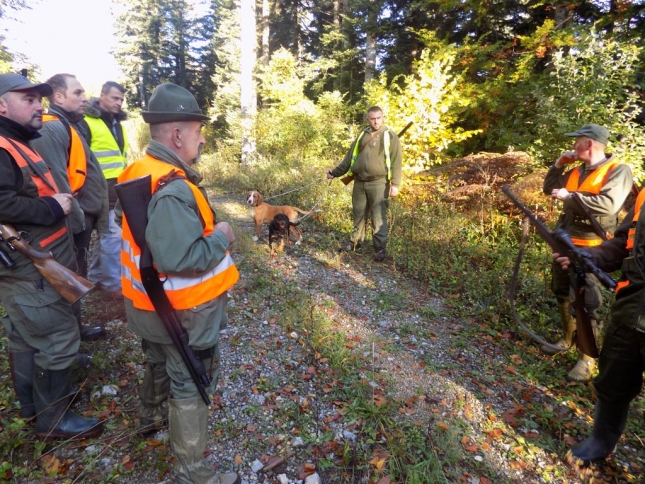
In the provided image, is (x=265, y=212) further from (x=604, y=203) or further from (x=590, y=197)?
(x=604, y=203)


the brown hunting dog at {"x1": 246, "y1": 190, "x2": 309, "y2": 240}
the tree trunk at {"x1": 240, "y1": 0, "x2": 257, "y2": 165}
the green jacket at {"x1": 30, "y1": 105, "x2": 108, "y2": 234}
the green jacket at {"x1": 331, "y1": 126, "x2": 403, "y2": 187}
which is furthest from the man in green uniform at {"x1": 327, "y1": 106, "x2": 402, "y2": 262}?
the tree trunk at {"x1": 240, "y1": 0, "x2": 257, "y2": 165}

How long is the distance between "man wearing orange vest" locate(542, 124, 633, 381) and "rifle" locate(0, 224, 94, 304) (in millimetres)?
4323

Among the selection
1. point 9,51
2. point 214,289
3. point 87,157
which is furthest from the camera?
point 9,51

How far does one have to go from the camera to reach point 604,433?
2.71m

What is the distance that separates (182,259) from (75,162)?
8.54ft

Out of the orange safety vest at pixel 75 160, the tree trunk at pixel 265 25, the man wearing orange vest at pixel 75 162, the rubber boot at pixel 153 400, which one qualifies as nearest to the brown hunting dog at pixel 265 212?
the man wearing orange vest at pixel 75 162

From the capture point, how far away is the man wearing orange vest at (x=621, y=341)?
2247mm

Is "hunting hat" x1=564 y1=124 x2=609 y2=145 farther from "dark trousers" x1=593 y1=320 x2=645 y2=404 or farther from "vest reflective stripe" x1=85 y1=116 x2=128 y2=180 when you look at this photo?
"vest reflective stripe" x1=85 y1=116 x2=128 y2=180

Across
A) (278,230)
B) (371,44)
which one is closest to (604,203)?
(278,230)

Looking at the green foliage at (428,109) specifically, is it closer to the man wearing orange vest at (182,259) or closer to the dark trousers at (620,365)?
the dark trousers at (620,365)

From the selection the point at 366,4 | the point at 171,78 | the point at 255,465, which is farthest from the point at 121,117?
the point at 171,78

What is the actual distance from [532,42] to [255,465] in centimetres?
1064

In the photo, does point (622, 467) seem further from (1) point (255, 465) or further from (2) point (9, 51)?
(2) point (9, 51)

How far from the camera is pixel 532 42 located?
8.50 meters
